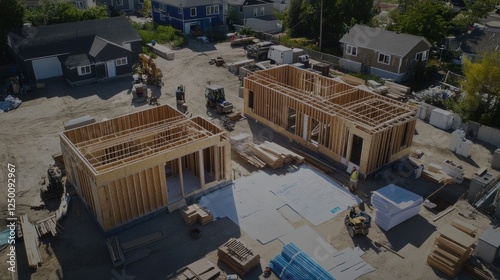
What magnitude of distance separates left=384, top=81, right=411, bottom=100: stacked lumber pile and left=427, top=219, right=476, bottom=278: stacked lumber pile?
1891cm

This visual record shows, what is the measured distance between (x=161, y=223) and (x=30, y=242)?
591cm

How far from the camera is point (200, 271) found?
17672 millimetres

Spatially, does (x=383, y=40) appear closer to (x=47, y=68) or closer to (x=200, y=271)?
(x=200, y=271)

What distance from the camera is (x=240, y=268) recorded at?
17.9m

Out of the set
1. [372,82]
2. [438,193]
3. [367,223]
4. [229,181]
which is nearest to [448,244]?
[367,223]

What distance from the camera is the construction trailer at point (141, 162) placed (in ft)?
64.7

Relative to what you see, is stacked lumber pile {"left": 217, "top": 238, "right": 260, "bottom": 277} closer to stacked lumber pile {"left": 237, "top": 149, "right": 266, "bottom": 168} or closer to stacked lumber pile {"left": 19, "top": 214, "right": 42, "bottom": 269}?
stacked lumber pile {"left": 237, "top": 149, "right": 266, "bottom": 168}

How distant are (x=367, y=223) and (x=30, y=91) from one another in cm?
3198

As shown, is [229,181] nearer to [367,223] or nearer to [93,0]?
[367,223]

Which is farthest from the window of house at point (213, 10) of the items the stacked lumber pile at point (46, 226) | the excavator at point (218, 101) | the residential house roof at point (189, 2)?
the stacked lumber pile at point (46, 226)

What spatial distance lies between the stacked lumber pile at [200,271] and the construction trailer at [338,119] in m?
11.1

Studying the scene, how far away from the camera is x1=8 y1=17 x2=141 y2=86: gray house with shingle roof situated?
39.4m

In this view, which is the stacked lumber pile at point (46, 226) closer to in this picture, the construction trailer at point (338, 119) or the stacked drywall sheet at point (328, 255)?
the stacked drywall sheet at point (328, 255)

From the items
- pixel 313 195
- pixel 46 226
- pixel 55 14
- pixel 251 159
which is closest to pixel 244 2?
pixel 55 14
